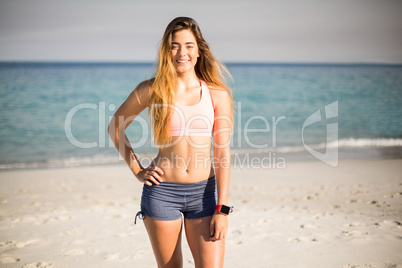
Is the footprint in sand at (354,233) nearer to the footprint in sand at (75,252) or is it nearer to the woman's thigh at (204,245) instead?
the woman's thigh at (204,245)

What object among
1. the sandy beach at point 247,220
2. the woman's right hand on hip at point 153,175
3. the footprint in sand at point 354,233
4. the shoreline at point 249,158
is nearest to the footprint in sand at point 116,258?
the sandy beach at point 247,220

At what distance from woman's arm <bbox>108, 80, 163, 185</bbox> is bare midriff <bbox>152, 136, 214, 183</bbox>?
3.1 inches

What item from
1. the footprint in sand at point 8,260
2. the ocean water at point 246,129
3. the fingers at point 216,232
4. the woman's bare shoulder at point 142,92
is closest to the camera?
the fingers at point 216,232

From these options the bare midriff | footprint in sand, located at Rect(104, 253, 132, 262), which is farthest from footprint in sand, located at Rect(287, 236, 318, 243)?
the bare midriff

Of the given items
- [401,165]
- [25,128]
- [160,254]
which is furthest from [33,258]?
[25,128]

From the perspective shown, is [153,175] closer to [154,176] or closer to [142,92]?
[154,176]

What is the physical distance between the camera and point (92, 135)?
47.4 feet

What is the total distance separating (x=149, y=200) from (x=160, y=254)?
39 centimetres

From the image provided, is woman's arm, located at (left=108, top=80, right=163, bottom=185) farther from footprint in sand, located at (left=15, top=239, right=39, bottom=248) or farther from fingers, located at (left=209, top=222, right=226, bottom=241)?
footprint in sand, located at (left=15, top=239, right=39, bottom=248)

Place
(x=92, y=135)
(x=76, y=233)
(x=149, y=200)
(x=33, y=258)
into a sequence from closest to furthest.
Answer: (x=149, y=200) → (x=33, y=258) → (x=76, y=233) → (x=92, y=135)

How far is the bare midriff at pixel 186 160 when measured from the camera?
225 centimetres

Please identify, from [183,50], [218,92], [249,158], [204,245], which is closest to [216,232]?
[204,245]

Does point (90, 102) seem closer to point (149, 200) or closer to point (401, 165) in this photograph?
point (401, 165)

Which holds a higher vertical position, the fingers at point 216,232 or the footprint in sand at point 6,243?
the fingers at point 216,232
